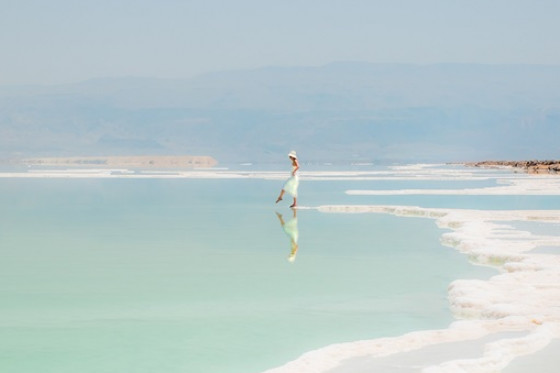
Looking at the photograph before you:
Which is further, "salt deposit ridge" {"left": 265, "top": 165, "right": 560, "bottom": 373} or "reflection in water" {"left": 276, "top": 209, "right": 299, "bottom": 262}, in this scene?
"reflection in water" {"left": 276, "top": 209, "right": 299, "bottom": 262}

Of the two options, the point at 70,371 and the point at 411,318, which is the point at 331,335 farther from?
the point at 70,371

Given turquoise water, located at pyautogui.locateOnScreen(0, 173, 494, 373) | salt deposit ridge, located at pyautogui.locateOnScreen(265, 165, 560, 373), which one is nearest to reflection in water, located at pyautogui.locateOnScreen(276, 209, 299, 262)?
turquoise water, located at pyautogui.locateOnScreen(0, 173, 494, 373)

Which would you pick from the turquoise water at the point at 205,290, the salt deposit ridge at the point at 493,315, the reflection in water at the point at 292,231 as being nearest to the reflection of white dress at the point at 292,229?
the reflection in water at the point at 292,231

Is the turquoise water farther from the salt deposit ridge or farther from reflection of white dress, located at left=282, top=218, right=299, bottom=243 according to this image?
the salt deposit ridge

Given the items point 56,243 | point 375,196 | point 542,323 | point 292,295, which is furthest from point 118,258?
point 375,196

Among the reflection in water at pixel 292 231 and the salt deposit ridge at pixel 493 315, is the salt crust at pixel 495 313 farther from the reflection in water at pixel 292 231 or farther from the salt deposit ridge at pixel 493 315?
the reflection in water at pixel 292 231

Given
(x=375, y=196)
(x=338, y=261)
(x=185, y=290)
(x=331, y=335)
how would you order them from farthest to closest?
(x=375, y=196), (x=338, y=261), (x=185, y=290), (x=331, y=335)
